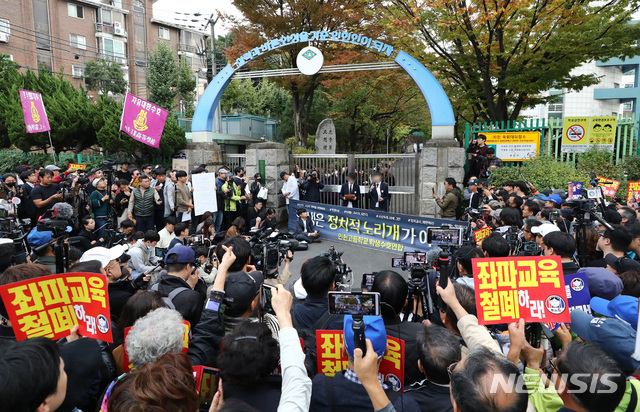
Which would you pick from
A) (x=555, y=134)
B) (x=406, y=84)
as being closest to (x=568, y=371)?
(x=555, y=134)

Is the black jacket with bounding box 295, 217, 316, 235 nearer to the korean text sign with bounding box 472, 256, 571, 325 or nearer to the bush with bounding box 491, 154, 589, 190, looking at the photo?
the bush with bounding box 491, 154, 589, 190

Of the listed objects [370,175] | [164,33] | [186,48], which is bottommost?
[370,175]

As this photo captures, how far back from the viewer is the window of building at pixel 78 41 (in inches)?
1349

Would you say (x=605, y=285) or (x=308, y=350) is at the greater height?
(x=605, y=285)

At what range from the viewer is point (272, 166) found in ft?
41.1

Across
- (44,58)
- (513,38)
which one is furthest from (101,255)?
(44,58)

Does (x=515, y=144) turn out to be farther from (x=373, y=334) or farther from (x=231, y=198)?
(x=373, y=334)

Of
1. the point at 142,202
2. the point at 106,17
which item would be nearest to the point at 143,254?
the point at 142,202

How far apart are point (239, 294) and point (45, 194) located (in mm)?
6563

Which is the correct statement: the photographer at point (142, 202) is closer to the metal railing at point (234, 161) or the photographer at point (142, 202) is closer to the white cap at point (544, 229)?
the metal railing at point (234, 161)

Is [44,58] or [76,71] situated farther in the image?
[76,71]

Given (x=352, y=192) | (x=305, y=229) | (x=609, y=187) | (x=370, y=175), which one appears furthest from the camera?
(x=370, y=175)

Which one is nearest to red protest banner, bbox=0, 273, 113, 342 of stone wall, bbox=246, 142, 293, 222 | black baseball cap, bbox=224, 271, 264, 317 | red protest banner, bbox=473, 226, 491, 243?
black baseball cap, bbox=224, 271, 264, 317

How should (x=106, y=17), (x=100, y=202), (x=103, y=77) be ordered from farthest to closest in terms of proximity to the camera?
(x=106, y=17)
(x=103, y=77)
(x=100, y=202)
